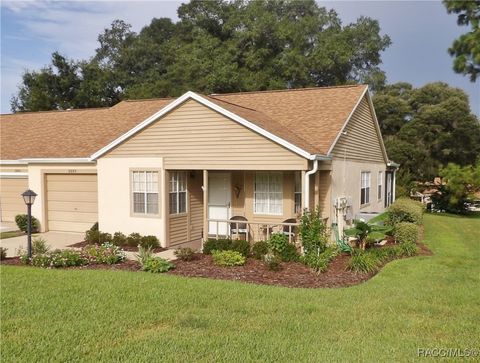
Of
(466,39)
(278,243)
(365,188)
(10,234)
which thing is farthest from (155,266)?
(466,39)

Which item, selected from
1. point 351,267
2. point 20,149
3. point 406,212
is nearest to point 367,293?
point 351,267

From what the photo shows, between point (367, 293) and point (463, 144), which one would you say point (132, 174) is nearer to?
point (367, 293)

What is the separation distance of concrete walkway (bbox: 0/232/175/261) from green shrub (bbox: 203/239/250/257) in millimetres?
1022

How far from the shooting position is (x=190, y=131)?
13.6 meters

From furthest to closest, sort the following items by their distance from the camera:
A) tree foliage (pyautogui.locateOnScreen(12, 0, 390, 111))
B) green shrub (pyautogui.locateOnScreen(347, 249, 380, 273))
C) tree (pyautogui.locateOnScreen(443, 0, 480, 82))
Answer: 1. tree foliage (pyautogui.locateOnScreen(12, 0, 390, 111))
2. tree (pyautogui.locateOnScreen(443, 0, 480, 82))
3. green shrub (pyautogui.locateOnScreen(347, 249, 380, 273))

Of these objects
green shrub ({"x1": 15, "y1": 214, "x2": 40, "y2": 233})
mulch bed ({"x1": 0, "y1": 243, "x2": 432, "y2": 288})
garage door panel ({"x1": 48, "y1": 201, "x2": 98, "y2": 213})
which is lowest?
mulch bed ({"x1": 0, "y1": 243, "x2": 432, "y2": 288})

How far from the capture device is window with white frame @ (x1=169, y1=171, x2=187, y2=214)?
14398mm

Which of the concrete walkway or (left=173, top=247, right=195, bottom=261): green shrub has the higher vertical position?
(left=173, top=247, right=195, bottom=261): green shrub

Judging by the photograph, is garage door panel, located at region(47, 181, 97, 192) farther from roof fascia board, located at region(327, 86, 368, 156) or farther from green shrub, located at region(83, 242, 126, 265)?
roof fascia board, located at region(327, 86, 368, 156)

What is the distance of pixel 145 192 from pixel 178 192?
106cm

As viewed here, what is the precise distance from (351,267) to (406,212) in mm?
6490

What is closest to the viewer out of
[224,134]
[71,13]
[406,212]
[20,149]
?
[224,134]

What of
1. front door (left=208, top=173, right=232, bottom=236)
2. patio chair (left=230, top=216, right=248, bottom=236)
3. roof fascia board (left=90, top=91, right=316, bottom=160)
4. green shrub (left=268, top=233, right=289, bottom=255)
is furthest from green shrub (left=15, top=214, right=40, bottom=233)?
green shrub (left=268, top=233, right=289, bottom=255)

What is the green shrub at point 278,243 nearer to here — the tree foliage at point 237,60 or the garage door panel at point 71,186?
the garage door panel at point 71,186
